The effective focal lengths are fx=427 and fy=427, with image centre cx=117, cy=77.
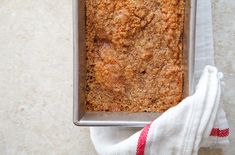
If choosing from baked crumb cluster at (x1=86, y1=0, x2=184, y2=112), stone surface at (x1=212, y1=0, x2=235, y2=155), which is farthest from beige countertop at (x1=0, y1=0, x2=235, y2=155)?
baked crumb cluster at (x1=86, y1=0, x2=184, y2=112)

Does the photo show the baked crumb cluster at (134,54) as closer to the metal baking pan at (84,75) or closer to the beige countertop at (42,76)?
the metal baking pan at (84,75)

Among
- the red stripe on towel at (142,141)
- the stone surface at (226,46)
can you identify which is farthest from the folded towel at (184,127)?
the stone surface at (226,46)

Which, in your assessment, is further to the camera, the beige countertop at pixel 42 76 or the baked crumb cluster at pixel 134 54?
the beige countertop at pixel 42 76

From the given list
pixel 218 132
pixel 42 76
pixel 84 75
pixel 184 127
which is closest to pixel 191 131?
pixel 184 127

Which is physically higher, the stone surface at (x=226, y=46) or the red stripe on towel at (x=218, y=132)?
the stone surface at (x=226, y=46)

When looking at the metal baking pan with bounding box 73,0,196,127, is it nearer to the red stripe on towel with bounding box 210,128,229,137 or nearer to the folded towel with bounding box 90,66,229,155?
the folded towel with bounding box 90,66,229,155

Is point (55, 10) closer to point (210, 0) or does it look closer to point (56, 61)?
point (56, 61)
